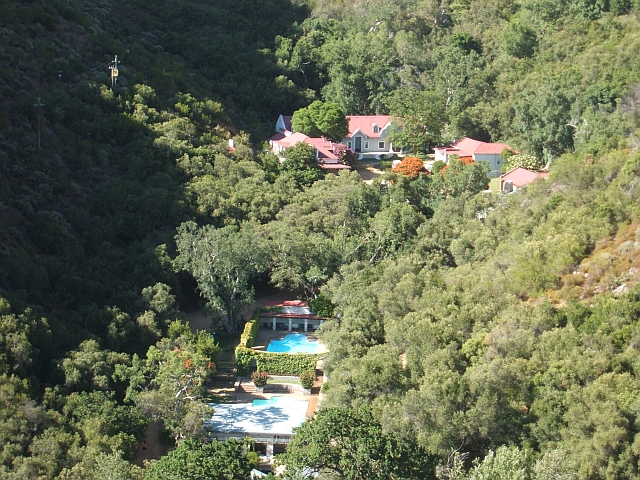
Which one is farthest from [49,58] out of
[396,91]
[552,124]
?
[552,124]

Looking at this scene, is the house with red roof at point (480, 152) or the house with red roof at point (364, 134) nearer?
the house with red roof at point (480, 152)

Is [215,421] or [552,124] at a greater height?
[552,124]

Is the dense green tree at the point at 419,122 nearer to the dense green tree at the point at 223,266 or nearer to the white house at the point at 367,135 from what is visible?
the white house at the point at 367,135

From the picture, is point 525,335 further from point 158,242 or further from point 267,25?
point 267,25

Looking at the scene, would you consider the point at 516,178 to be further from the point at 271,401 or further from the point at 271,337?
the point at 271,401

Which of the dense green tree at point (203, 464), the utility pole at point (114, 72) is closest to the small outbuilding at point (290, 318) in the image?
the dense green tree at point (203, 464)

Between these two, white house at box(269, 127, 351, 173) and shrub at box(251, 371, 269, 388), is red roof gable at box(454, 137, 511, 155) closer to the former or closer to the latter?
white house at box(269, 127, 351, 173)
